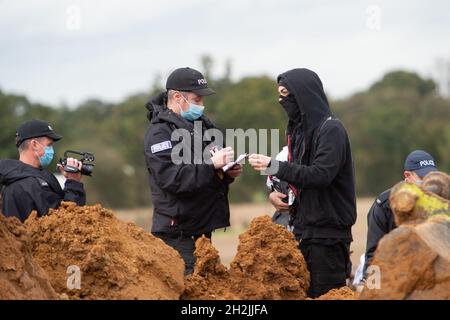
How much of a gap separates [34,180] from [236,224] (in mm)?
28978

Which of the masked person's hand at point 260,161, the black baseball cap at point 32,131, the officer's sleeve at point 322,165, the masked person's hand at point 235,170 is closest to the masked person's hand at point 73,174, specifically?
the black baseball cap at point 32,131

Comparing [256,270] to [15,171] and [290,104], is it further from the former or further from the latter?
[15,171]

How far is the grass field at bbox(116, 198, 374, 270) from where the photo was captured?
2958 cm

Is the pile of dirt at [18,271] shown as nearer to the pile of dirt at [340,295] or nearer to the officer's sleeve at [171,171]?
the pile of dirt at [340,295]

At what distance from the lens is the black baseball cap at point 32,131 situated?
9.16 m

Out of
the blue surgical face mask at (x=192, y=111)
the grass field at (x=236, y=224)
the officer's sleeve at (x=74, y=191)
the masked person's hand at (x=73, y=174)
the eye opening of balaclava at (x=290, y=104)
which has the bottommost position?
the grass field at (x=236, y=224)

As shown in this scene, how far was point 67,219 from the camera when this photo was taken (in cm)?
625

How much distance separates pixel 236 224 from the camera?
Answer: 3750cm

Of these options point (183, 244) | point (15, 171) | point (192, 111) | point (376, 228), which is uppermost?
point (192, 111)

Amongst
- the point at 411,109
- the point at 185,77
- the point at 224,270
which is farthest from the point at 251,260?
the point at 411,109

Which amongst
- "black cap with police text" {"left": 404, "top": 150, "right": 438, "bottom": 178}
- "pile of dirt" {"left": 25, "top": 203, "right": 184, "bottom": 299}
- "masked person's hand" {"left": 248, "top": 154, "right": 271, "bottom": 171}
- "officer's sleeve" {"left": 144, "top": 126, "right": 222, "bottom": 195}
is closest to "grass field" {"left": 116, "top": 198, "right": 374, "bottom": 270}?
"black cap with police text" {"left": 404, "top": 150, "right": 438, "bottom": 178}

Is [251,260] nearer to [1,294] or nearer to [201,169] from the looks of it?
→ [201,169]

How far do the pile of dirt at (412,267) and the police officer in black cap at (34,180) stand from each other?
404 cm

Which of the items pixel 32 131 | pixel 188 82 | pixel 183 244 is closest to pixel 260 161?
pixel 183 244
